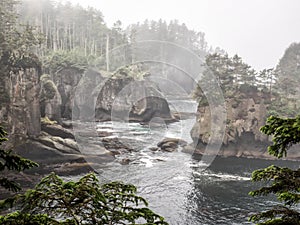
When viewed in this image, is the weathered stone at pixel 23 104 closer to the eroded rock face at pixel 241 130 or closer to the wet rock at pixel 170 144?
the wet rock at pixel 170 144

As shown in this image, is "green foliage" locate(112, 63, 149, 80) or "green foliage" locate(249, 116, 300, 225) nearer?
"green foliage" locate(249, 116, 300, 225)

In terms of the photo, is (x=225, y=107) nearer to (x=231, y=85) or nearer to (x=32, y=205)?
(x=231, y=85)

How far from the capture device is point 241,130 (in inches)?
1973

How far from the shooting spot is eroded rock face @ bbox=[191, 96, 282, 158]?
49.0 m

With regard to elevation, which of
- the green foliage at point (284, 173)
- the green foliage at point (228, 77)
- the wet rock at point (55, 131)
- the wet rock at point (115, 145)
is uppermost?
the green foliage at point (228, 77)

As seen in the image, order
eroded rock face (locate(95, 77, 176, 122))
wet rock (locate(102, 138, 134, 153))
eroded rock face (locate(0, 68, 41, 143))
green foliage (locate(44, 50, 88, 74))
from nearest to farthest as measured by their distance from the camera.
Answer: eroded rock face (locate(0, 68, 41, 143)) → wet rock (locate(102, 138, 134, 153)) → green foliage (locate(44, 50, 88, 74)) → eroded rock face (locate(95, 77, 176, 122))

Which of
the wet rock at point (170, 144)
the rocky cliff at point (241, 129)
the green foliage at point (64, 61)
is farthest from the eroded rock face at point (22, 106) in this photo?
the green foliage at point (64, 61)

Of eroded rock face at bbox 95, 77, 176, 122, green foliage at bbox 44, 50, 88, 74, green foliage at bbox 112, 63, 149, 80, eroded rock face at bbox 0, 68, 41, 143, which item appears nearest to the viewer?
eroded rock face at bbox 0, 68, 41, 143

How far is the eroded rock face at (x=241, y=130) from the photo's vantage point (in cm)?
4903

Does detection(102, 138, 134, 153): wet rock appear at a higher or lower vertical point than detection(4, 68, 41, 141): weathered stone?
lower

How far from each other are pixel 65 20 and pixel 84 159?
6264cm

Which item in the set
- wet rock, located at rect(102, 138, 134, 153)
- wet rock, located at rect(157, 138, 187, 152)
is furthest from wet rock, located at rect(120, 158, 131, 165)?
wet rock, located at rect(157, 138, 187, 152)

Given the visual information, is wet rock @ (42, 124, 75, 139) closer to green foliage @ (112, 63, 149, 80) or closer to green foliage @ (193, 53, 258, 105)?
green foliage @ (193, 53, 258, 105)

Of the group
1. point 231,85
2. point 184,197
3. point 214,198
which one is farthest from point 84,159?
point 231,85
